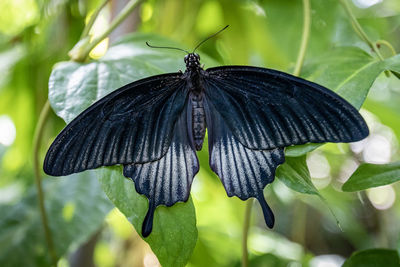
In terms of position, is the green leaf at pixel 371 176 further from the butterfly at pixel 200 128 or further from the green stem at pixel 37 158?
the green stem at pixel 37 158

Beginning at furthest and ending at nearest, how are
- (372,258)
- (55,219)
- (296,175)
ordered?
(55,219)
(372,258)
(296,175)

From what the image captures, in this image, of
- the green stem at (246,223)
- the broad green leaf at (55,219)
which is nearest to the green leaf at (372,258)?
the green stem at (246,223)

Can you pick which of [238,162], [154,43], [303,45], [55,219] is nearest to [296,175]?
[238,162]

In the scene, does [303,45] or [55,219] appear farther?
[55,219]

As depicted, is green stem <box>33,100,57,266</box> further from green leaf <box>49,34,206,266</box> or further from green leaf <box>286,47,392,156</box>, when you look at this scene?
green leaf <box>286,47,392,156</box>

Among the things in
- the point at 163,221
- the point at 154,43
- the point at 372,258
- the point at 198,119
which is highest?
the point at 154,43

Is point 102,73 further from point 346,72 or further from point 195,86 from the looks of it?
point 346,72

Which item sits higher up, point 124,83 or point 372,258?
point 124,83

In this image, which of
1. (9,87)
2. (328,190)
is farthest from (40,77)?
(328,190)
